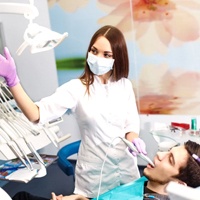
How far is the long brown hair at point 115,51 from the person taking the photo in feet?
4.67

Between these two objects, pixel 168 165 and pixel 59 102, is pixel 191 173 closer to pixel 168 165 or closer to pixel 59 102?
pixel 168 165

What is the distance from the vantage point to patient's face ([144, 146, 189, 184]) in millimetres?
1285

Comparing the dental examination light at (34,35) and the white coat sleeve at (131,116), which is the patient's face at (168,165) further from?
the dental examination light at (34,35)

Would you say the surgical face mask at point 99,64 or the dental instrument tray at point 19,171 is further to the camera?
the dental instrument tray at point 19,171

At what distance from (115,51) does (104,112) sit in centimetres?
32

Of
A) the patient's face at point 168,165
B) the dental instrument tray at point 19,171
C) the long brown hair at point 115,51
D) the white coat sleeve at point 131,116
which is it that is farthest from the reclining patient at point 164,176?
the long brown hair at point 115,51

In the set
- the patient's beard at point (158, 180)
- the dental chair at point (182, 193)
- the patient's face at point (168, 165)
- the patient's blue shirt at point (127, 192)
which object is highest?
the dental chair at point (182, 193)

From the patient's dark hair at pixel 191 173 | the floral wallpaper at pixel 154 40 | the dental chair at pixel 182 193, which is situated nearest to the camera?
the dental chair at pixel 182 193

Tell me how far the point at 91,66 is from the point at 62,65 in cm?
153

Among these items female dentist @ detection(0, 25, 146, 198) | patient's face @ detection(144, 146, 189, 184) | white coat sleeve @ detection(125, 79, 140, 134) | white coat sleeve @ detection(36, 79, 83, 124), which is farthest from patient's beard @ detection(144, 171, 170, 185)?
white coat sleeve @ detection(36, 79, 83, 124)

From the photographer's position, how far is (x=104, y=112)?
1472 millimetres

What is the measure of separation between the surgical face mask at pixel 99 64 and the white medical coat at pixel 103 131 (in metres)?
0.08

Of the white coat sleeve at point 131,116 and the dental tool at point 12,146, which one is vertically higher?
the white coat sleeve at point 131,116

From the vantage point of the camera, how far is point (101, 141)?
1.49 meters
